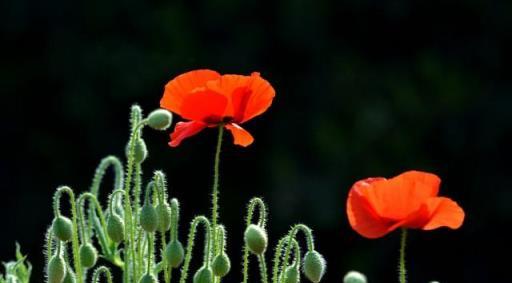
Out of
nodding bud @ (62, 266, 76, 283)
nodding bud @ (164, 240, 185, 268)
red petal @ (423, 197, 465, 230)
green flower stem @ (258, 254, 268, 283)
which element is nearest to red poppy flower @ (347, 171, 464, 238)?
red petal @ (423, 197, 465, 230)

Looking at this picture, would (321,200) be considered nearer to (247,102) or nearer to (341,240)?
(341,240)

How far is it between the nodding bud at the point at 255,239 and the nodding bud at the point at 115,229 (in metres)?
0.17

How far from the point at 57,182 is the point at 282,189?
713mm

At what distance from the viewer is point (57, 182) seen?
4.69 metres

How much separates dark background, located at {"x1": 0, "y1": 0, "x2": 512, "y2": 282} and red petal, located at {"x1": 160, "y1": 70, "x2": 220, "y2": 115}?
2.99 m

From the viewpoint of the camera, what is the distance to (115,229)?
5.15ft

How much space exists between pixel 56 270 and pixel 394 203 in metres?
0.35

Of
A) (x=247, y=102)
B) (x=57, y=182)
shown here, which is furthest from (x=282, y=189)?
(x=247, y=102)

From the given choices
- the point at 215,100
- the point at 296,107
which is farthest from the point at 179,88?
the point at 296,107

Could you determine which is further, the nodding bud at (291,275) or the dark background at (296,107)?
the dark background at (296,107)

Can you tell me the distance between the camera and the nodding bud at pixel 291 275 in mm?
1488

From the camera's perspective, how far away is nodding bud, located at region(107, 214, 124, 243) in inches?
61.8

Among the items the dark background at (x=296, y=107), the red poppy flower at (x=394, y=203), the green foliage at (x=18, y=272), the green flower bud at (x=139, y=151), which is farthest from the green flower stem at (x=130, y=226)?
the dark background at (x=296, y=107)

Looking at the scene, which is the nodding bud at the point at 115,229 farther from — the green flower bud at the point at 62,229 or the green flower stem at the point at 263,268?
the green flower stem at the point at 263,268
